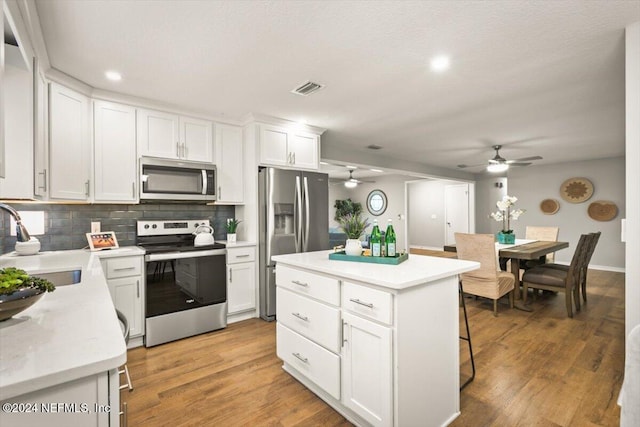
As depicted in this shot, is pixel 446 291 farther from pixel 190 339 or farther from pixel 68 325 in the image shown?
pixel 190 339

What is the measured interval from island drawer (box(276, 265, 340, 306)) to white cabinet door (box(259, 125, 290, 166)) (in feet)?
5.60

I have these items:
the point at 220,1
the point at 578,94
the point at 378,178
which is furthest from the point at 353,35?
the point at 378,178

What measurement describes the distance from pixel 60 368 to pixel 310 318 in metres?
1.46

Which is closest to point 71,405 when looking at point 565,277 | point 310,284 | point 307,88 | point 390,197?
point 310,284

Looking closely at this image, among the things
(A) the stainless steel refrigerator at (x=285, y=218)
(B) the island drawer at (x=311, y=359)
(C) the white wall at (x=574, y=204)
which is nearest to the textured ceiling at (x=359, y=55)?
(A) the stainless steel refrigerator at (x=285, y=218)

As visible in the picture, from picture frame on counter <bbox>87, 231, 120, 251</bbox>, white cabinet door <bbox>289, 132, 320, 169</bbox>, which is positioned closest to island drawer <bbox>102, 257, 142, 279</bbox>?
picture frame on counter <bbox>87, 231, 120, 251</bbox>

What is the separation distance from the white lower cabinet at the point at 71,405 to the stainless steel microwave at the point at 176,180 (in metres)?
2.67

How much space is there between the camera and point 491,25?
186 centimetres

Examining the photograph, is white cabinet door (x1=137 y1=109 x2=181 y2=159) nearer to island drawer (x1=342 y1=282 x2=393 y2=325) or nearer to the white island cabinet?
the white island cabinet

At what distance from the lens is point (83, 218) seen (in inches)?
119

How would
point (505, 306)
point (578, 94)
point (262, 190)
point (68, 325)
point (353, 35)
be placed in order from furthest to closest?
point (505, 306) < point (262, 190) < point (578, 94) < point (353, 35) < point (68, 325)

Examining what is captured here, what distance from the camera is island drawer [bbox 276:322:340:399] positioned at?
1818mm

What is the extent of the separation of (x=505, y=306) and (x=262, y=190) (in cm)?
338

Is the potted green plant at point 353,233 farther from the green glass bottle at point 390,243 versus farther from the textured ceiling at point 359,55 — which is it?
the textured ceiling at point 359,55
